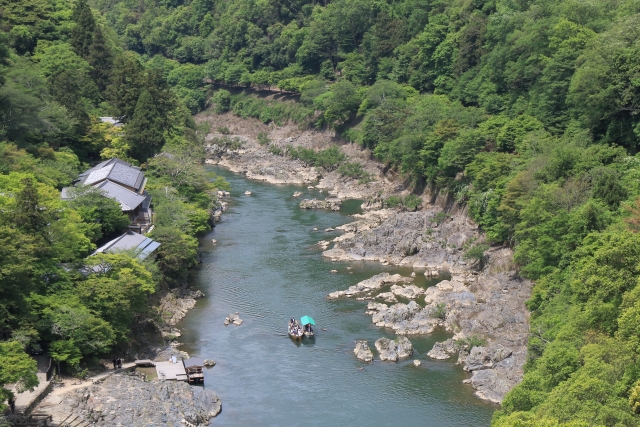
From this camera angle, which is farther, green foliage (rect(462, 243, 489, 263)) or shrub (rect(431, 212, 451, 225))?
shrub (rect(431, 212, 451, 225))

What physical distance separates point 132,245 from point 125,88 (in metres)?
22.1

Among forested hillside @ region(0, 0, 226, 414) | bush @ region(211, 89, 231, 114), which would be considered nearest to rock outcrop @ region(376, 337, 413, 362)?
forested hillside @ region(0, 0, 226, 414)

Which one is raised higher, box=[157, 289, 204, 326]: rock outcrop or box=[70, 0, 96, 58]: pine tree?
box=[70, 0, 96, 58]: pine tree

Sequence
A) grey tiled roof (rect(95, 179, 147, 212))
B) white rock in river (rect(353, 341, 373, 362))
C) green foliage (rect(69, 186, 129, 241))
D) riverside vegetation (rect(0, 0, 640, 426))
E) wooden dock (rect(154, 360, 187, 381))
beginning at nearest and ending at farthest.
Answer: riverside vegetation (rect(0, 0, 640, 426)) < wooden dock (rect(154, 360, 187, 381)) < white rock in river (rect(353, 341, 373, 362)) < green foliage (rect(69, 186, 129, 241)) < grey tiled roof (rect(95, 179, 147, 212))

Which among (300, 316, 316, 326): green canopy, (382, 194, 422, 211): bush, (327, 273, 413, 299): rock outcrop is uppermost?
(300, 316, 316, 326): green canopy

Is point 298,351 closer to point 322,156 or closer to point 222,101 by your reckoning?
point 322,156

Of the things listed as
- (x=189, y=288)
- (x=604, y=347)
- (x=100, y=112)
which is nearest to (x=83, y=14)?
(x=100, y=112)

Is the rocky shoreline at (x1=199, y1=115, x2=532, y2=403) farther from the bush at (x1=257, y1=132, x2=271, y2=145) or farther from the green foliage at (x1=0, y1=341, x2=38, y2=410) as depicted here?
the bush at (x1=257, y1=132, x2=271, y2=145)

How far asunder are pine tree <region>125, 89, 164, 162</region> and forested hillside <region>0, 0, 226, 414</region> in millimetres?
86

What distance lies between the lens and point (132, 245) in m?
42.3

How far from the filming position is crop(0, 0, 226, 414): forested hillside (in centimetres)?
3306

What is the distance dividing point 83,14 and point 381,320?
4423cm

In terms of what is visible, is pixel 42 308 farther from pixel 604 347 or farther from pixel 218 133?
pixel 218 133

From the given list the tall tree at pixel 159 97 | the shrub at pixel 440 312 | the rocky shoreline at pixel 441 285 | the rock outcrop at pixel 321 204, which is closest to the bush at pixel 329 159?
the rocky shoreline at pixel 441 285
